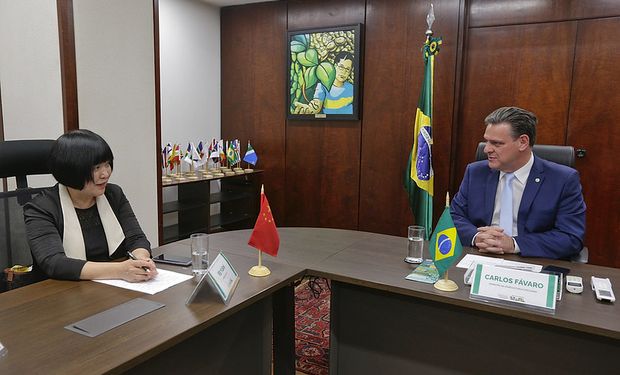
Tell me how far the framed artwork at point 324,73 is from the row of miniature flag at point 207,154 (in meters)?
0.57

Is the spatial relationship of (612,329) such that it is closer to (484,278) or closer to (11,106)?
(484,278)

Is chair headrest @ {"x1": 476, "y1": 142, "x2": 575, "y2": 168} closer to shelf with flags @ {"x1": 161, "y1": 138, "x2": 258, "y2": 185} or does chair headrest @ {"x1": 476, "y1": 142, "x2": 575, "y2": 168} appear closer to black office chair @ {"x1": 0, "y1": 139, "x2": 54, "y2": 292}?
black office chair @ {"x1": 0, "y1": 139, "x2": 54, "y2": 292}

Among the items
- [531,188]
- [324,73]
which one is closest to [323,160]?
[324,73]

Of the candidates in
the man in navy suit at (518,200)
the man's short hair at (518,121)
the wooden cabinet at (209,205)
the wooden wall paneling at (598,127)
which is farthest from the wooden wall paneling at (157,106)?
the wooden wall paneling at (598,127)

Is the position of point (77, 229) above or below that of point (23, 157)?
below

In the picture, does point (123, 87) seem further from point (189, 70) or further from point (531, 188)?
point (531, 188)

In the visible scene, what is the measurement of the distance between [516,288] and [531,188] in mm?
705

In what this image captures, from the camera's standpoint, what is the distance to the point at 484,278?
4.48ft

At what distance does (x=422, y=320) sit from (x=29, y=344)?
3.73ft

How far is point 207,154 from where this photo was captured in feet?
13.6

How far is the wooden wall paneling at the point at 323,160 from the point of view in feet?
13.2

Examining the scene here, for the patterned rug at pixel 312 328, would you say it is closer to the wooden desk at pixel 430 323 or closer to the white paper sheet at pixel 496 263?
the wooden desk at pixel 430 323

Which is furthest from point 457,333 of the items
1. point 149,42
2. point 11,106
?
point 11,106

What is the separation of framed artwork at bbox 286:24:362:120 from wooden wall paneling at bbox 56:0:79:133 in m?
2.16
